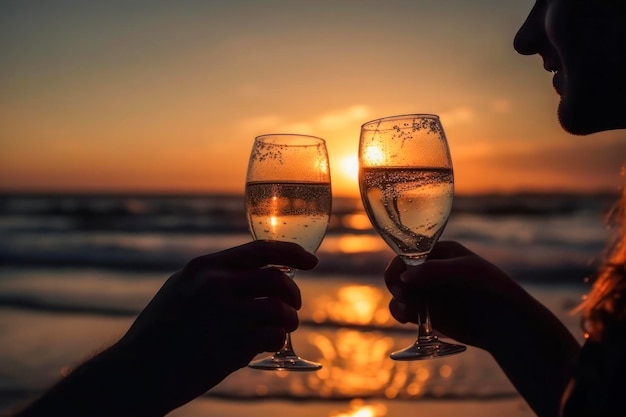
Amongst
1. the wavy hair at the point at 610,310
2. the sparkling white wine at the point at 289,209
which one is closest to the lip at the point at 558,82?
the wavy hair at the point at 610,310

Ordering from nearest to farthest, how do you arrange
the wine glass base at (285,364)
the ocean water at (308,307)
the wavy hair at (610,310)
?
the wavy hair at (610,310)
the wine glass base at (285,364)
the ocean water at (308,307)

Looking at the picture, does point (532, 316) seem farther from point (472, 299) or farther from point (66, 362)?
point (66, 362)

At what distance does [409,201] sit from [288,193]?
1.19 ft

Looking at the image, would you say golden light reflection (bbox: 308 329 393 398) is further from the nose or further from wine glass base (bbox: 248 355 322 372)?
the nose

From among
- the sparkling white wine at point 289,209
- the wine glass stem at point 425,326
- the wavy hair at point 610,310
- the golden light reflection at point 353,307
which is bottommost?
the golden light reflection at point 353,307

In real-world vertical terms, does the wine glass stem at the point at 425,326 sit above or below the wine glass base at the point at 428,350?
above

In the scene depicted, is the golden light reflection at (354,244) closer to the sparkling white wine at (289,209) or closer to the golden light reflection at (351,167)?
the golden light reflection at (351,167)

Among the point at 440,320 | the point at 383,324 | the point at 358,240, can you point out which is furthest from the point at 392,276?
the point at 358,240

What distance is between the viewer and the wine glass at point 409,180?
2324mm

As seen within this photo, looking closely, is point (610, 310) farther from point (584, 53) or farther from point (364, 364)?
point (364, 364)

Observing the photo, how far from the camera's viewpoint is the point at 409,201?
233 centimetres

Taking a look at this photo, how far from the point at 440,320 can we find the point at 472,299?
0.21 meters

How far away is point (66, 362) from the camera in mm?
6816

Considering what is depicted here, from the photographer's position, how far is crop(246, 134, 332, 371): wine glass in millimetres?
2346
